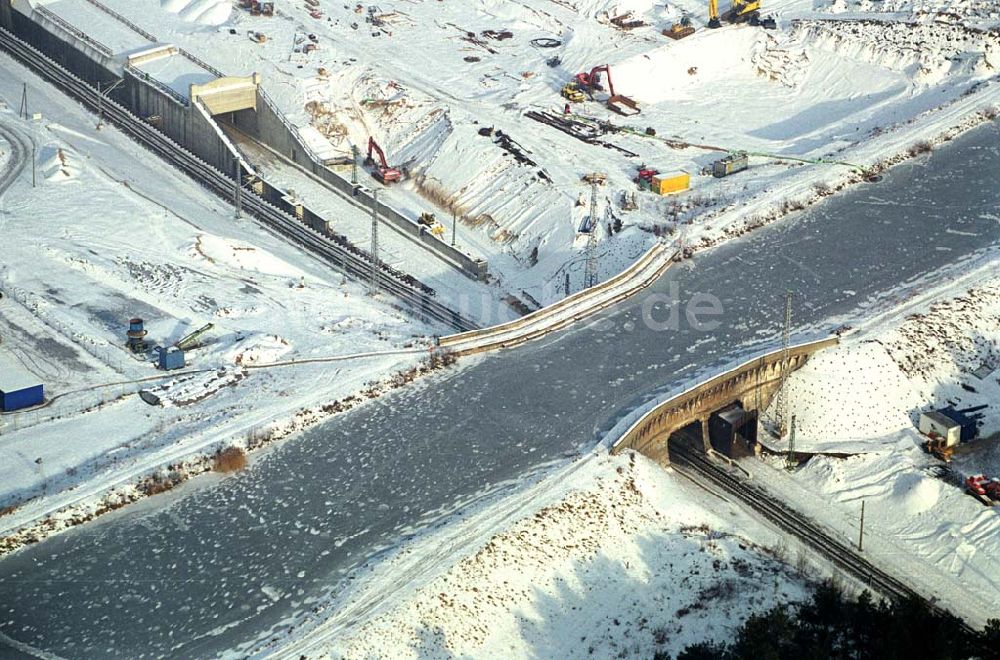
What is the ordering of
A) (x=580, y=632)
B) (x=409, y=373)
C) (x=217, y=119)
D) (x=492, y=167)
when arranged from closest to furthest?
1. (x=580, y=632)
2. (x=409, y=373)
3. (x=492, y=167)
4. (x=217, y=119)

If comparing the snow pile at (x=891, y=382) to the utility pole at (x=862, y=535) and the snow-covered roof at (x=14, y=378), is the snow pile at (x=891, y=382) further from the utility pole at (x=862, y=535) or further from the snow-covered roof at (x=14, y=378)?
the snow-covered roof at (x=14, y=378)

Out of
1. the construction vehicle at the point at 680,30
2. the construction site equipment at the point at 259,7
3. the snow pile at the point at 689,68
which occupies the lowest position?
the snow pile at the point at 689,68

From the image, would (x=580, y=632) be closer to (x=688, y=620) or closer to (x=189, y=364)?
(x=688, y=620)

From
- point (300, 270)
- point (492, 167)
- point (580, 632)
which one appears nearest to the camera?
point (580, 632)

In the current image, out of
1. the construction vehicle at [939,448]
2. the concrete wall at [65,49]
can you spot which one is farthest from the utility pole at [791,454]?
the concrete wall at [65,49]

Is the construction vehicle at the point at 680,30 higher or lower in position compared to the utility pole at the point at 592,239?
higher

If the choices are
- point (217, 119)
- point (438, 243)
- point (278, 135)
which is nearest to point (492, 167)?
point (438, 243)

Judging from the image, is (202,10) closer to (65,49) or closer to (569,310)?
(65,49)
